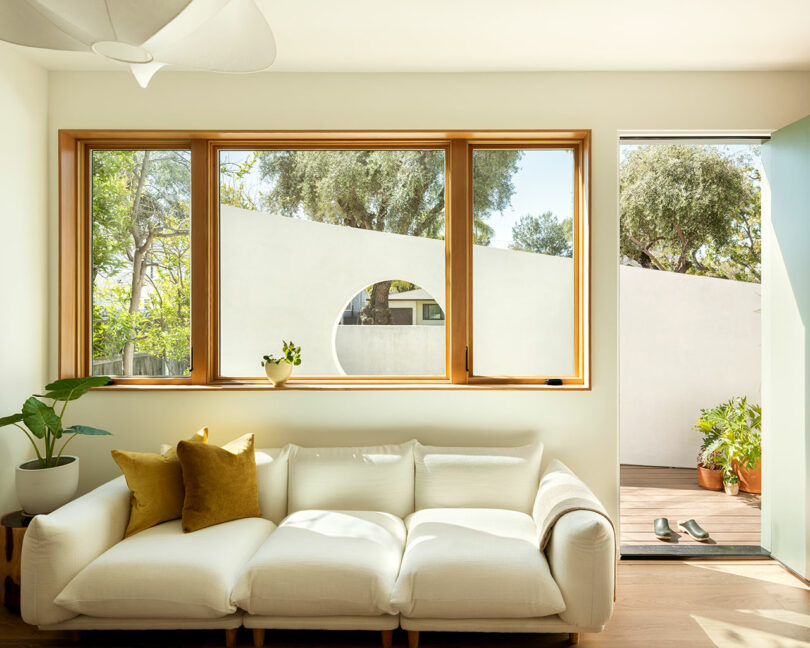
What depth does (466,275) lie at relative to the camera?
3.31m

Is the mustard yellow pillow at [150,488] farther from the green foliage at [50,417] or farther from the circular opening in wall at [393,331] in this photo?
the circular opening in wall at [393,331]

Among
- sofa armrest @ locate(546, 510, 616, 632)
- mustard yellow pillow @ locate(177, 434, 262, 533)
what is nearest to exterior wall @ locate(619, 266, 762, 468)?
sofa armrest @ locate(546, 510, 616, 632)

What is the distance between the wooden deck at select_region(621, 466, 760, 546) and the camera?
11.6 ft

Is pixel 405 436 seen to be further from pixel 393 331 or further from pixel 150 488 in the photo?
pixel 150 488

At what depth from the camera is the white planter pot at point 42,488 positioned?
2.61m

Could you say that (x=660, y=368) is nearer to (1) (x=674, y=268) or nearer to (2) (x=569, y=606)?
(1) (x=674, y=268)

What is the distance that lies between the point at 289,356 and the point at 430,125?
1553 millimetres

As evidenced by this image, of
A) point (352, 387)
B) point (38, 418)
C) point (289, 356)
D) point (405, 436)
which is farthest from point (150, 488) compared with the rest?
point (405, 436)

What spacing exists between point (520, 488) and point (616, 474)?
671 millimetres

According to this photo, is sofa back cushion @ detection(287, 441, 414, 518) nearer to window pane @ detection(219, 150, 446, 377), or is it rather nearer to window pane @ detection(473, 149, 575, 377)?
window pane @ detection(219, 150, 446, 377)

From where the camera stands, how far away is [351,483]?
2881mm

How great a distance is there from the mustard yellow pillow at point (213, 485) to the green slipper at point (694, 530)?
267 cm

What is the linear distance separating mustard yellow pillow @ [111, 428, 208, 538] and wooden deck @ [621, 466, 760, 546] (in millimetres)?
2587

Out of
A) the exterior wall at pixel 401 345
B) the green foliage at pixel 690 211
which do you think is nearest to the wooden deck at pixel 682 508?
the exterior wall at pixel 401 345
